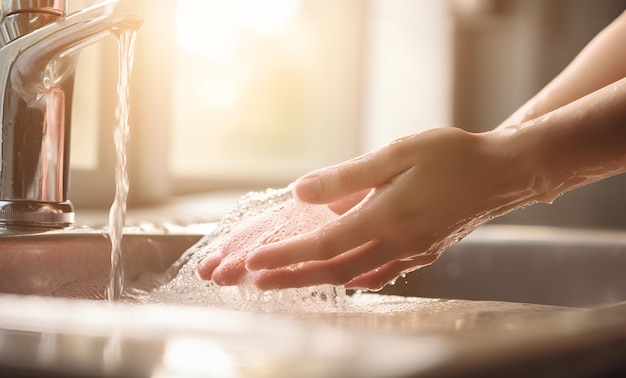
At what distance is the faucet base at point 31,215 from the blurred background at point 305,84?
0.68 metres

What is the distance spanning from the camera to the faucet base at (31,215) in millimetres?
632

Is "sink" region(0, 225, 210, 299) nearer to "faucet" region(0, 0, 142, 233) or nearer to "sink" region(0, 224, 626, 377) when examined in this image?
"faucet" region(0, 0, 142, 233)

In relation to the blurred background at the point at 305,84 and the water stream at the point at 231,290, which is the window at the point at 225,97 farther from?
the water stream at the point at 231,290

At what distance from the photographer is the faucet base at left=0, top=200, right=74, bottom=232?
0.63m

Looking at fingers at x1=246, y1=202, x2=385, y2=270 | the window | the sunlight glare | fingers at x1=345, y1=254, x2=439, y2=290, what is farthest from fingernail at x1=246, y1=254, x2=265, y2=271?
the sunlight glare

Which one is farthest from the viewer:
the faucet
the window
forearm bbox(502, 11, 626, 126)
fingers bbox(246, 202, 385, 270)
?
the window

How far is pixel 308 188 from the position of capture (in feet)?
1.76

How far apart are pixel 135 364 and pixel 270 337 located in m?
0.04

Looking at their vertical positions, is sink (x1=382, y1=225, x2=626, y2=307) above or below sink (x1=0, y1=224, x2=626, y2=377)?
below

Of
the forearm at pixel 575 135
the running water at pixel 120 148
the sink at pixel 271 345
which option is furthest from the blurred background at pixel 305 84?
the sink at pixel 271 345

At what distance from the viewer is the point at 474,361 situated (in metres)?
0.21

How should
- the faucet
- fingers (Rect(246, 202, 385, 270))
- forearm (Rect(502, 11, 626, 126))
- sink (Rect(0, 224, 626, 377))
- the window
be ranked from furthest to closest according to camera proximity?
the window
forearm (Rect(502, 11, 626, 126))
the faucet
fingers (Rect(246, 202, 385, 270))
sink (Rect(0, 224, 626, 377))

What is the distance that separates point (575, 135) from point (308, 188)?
0.18 metres

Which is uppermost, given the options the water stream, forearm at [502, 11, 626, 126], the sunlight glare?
the sunlight glare
